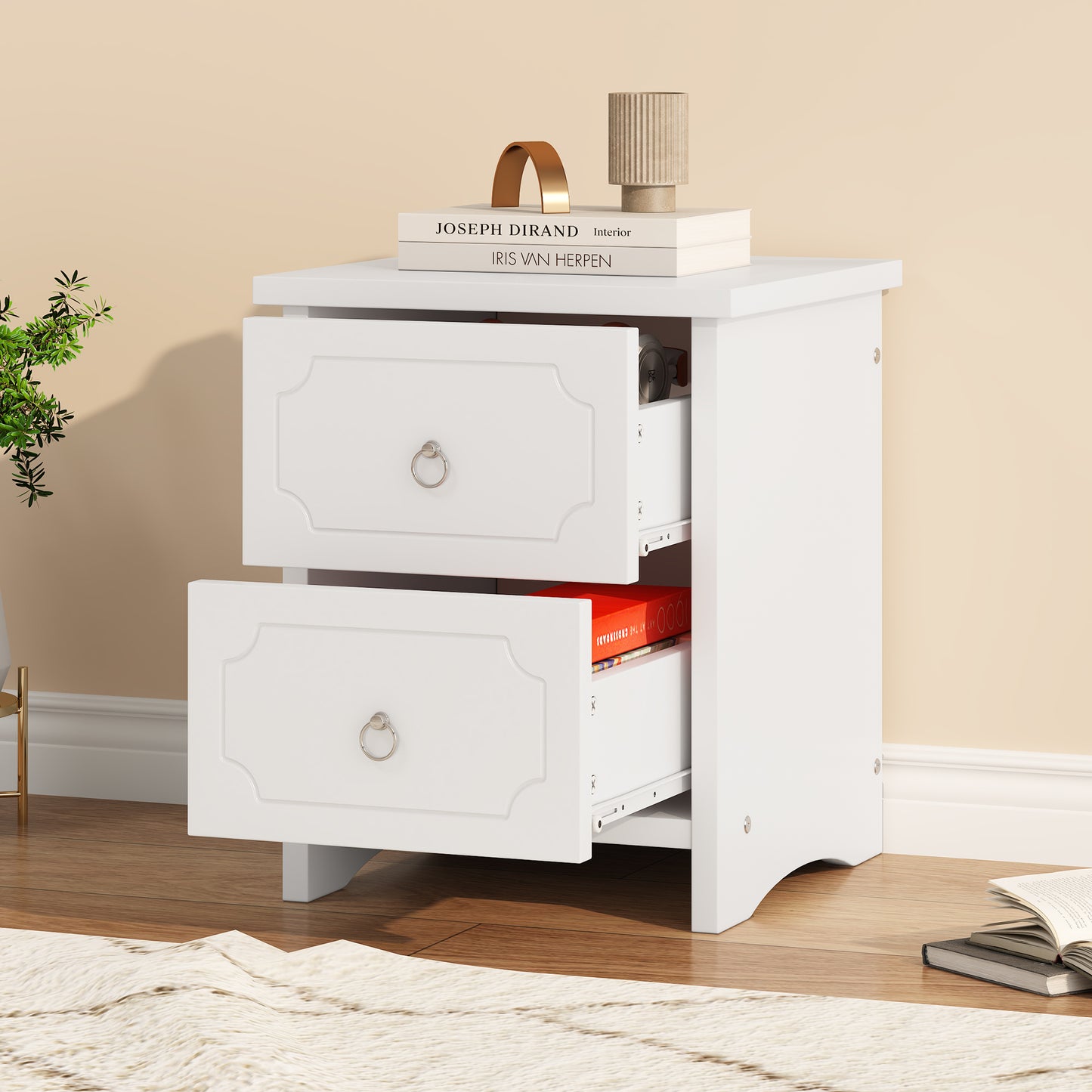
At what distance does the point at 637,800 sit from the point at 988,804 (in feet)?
1.79

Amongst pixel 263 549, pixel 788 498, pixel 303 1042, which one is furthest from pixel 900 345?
pixel 303 1042

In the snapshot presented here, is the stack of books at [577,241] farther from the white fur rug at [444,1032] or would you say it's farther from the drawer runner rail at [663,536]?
the white fur rug at [444,1032]

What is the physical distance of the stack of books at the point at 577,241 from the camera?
69.5 inches

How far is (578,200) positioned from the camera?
2.17m

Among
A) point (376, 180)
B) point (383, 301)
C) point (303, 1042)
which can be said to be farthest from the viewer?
point (376, 180)

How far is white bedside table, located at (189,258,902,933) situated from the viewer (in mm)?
1612

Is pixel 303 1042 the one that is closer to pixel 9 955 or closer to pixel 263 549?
pixel 9 955

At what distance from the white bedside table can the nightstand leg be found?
20 centimetres

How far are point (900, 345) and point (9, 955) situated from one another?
110 cm

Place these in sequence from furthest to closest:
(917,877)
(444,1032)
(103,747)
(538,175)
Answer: (103,747)
(917,877)
(538,175)
(444,1032)

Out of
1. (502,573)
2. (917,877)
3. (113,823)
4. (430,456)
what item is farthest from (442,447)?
(113,823)

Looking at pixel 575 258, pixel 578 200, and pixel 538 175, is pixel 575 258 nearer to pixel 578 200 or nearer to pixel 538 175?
pixel 538 175

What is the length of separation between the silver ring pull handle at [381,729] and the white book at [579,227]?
478mm

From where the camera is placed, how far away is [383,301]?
177cm
